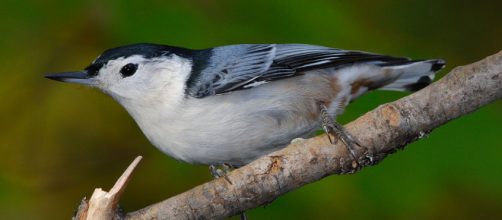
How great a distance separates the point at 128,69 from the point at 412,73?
0.90 meters

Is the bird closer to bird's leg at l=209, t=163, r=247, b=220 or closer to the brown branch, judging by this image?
bird's leg at l=209, t=163, r=247, b=220

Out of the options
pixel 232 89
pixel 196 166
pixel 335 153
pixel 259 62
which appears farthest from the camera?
pixel 196 166

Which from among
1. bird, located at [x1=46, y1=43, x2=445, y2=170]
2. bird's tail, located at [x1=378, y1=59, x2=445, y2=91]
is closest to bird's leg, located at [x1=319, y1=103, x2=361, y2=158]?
bird, located at [x1=46, y1=43, x2=445, y2=170]

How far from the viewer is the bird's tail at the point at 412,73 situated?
9.30 ft

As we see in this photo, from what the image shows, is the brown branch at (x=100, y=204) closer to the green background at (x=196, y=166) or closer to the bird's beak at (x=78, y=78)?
the bird's beak at (x=78, y=78)

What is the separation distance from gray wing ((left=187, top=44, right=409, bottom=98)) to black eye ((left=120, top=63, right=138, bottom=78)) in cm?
17

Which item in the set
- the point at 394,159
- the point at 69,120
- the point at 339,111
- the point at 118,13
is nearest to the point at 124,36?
the point at 118,13

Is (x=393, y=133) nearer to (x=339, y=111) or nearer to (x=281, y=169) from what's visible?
(x=281, y=169)

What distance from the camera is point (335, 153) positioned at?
2.29 m

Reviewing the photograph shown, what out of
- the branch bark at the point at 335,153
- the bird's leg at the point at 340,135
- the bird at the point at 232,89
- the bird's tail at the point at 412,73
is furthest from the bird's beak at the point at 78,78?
the bird's tail at the point at 412,73

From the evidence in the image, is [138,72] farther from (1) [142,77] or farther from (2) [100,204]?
(2) [100,204]

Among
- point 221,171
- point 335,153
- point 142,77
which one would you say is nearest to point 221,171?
point 221,171

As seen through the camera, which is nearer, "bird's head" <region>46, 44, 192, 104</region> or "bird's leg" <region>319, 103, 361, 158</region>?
"bird's leg" <region>319, 103, 361, 158</region>

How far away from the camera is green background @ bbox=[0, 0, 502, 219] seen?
2.66 metres
